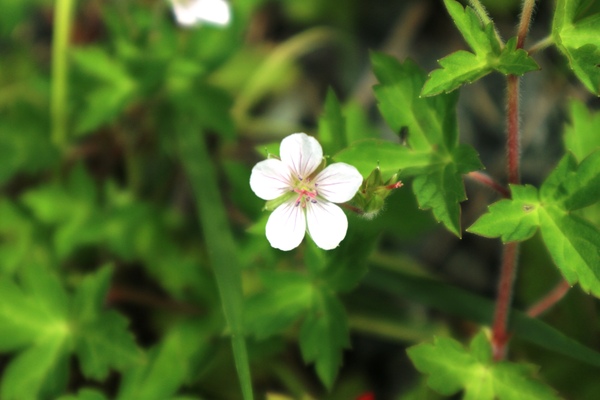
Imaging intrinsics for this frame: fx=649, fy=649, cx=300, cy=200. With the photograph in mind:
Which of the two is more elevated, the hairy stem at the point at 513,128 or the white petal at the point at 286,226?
the hairy stem at the point at 513,128

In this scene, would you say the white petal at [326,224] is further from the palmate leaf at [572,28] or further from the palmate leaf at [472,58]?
the palmate leaf at [572,28]

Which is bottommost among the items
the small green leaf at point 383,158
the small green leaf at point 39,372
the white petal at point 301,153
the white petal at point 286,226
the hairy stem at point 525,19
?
the small green leaf at point 39,372

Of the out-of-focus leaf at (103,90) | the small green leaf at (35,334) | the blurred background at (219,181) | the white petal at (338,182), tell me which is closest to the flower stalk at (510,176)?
the blurred background at (219,181)

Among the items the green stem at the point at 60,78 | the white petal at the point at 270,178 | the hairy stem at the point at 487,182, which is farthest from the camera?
the green stem at the point at 60,78

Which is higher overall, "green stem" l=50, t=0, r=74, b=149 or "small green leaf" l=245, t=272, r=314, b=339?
"green stem" l=50, t=0, r=74, b=149

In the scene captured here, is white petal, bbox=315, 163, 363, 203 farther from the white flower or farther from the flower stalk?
the flower stalk

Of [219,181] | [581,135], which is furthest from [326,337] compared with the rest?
[219,181]

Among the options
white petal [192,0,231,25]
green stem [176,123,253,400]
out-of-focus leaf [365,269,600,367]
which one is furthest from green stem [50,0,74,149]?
out-of-focus leaf [365,269,600,367]
